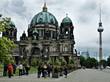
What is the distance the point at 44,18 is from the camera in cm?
14950

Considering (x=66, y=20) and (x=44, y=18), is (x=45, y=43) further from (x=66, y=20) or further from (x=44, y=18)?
(x=66, y=20)

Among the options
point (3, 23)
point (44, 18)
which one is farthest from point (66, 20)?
point (3, 23)

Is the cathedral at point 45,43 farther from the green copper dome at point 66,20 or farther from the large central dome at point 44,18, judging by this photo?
the green copper dome at point 66,20

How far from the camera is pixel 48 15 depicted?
499 ft

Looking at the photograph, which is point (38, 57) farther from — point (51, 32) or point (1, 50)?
point (1, 50)

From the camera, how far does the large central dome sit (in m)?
148

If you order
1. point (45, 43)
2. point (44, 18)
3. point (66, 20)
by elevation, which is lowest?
point (45, 43)

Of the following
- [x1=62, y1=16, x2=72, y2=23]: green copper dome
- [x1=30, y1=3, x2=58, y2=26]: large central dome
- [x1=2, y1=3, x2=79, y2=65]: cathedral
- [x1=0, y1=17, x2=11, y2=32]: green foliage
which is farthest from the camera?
[x1=62, y1=16, x2=72, y2=23]: green copper dome

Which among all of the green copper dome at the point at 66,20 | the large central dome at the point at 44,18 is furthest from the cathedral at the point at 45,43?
the green copper dome at the point at 66,20

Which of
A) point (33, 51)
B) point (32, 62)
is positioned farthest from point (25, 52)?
point (32, 62)

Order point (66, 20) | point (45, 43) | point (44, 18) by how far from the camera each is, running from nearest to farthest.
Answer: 1. point (45, 43)
2. point (66, 20)
3. point (44, 18)

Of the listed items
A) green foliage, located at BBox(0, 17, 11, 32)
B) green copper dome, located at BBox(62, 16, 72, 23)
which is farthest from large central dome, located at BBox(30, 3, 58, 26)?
green foliage, located at BBox(0, 17, 11, 32)

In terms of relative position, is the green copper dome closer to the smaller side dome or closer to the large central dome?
the smaller side dome

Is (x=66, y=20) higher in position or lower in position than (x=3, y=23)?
higher
